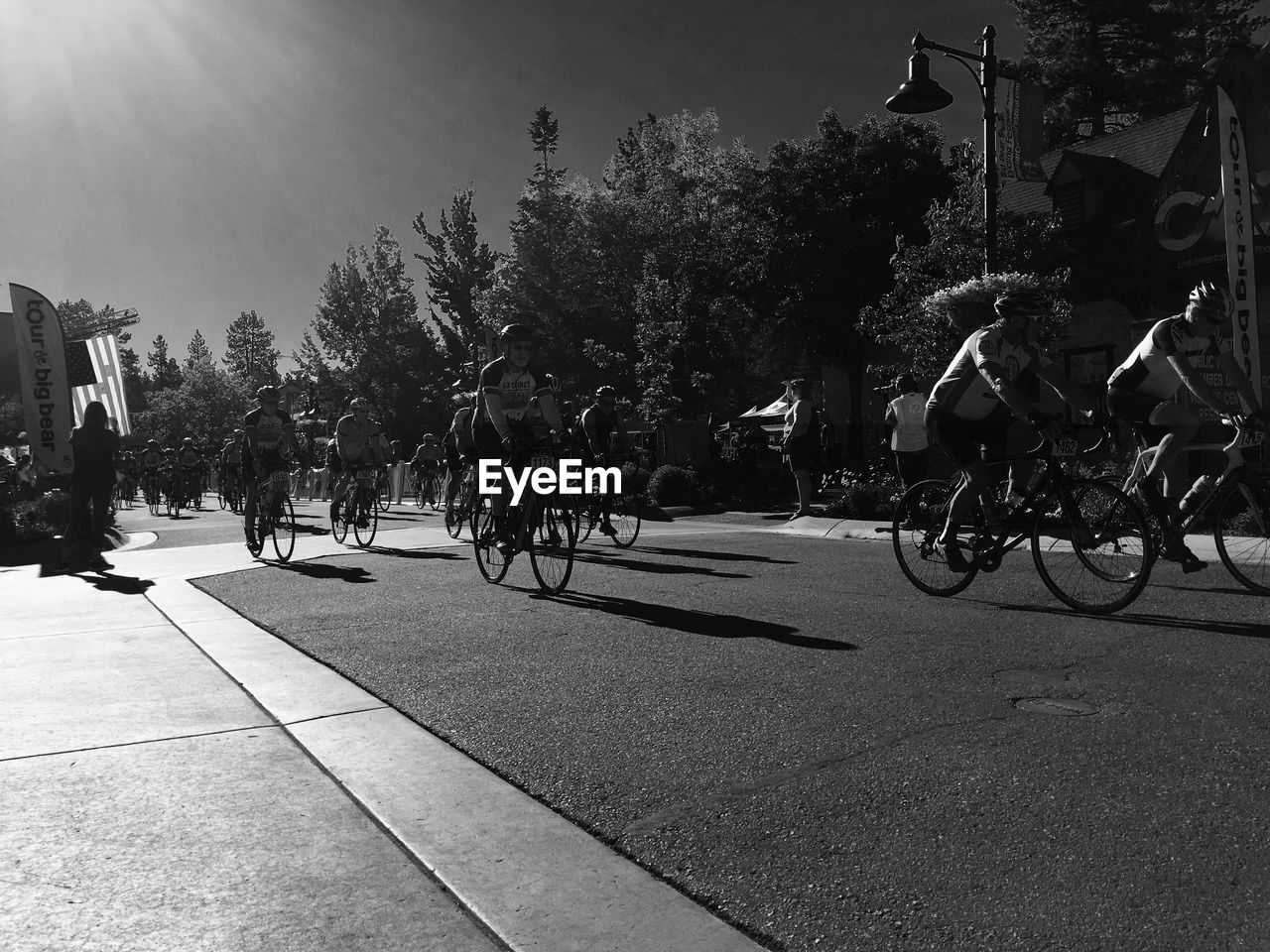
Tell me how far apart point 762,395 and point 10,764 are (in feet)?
164

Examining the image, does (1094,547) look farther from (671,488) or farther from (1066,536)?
(671,488)

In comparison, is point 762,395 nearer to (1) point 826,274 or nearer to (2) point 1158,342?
(1) point 826,274

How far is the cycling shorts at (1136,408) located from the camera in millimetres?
7027

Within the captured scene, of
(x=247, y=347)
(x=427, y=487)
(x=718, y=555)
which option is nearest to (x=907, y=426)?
(x=718, y=555)

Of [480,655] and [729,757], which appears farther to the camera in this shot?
[480,655]

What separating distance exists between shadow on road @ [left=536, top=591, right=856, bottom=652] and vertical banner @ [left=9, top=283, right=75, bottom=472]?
45.5ft

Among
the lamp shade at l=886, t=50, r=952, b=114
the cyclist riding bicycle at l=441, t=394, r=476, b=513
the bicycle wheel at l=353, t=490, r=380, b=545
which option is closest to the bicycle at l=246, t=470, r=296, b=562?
the bicycle wheel at l=353, t=490, r=380, b=545

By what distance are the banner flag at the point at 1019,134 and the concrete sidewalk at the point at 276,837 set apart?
15.7m

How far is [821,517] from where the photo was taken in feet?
45.8

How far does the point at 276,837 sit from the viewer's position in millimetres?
2809

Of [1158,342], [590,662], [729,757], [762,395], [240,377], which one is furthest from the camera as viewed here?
[240,377]

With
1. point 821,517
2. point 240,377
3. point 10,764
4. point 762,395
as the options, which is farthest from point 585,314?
point 240,377

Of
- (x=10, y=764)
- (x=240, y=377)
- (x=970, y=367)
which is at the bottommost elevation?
(x=10, y=764)

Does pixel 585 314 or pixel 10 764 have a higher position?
pixel 585 314
